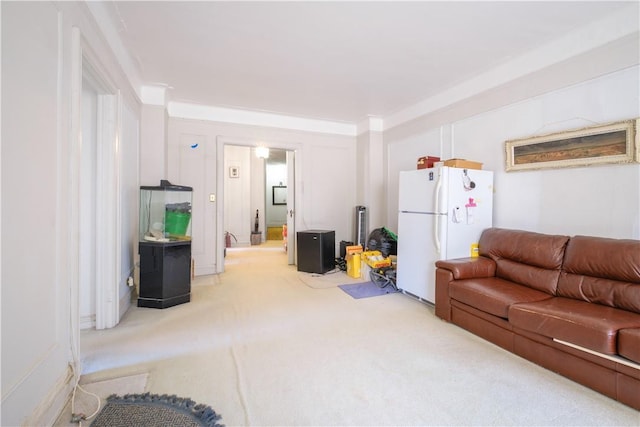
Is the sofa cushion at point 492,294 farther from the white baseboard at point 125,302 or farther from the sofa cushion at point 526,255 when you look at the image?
the white baseboard at point 125,302

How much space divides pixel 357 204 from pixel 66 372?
4.71 metres

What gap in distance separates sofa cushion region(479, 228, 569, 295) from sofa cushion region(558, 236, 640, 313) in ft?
0.22

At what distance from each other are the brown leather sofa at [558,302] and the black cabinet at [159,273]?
9.48 ft

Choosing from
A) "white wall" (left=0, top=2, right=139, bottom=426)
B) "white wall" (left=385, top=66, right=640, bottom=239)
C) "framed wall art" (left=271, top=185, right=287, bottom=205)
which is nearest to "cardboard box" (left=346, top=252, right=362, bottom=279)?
"white wall" (left=385, top=66, right=640, bottom=239)

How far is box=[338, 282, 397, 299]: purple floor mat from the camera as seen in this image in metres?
3.63

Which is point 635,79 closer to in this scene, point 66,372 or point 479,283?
point 479,283

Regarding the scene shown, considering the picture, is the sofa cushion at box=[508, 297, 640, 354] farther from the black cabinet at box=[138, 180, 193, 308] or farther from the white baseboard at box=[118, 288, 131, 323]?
the white baseboard at box=[118, 288, 131, 323]

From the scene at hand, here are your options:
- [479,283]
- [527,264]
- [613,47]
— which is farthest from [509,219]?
[613,47]

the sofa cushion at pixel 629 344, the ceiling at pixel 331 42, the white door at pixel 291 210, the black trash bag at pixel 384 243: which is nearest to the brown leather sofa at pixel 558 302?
the sofa cushion at pixel 629 344

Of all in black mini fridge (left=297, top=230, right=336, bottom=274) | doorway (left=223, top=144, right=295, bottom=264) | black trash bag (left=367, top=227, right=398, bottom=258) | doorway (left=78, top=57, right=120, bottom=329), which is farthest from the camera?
doorway (left=223, top=144, right=295, bottom=264)

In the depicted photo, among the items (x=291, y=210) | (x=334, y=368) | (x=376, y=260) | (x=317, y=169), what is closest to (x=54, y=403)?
(x=334, y=368)

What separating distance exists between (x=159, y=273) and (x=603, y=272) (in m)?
4.08

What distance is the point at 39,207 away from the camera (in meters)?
1.38

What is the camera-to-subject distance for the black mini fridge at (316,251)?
4.63 meters
